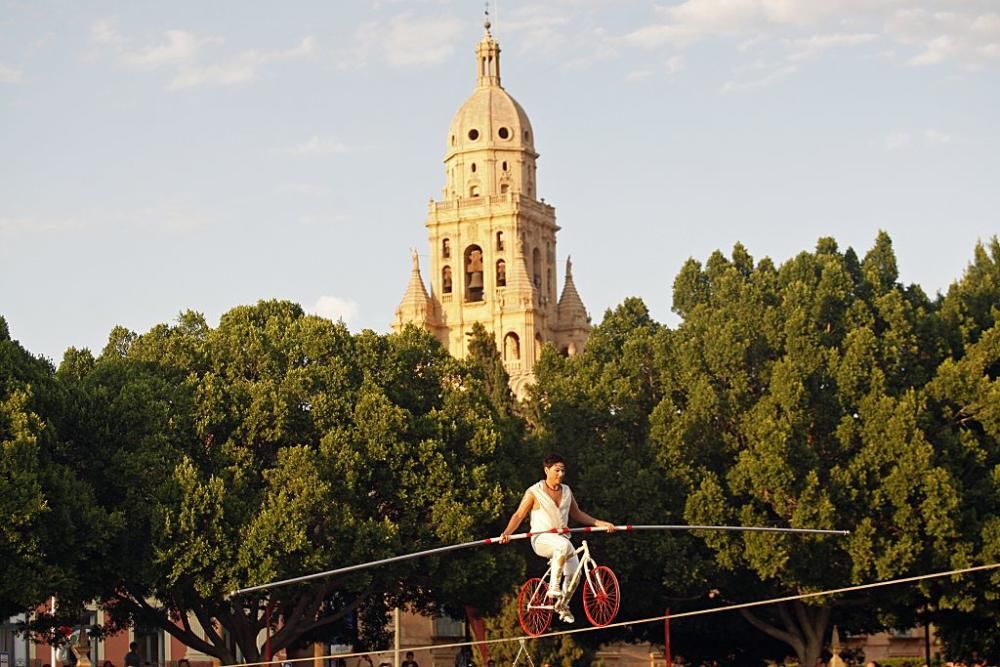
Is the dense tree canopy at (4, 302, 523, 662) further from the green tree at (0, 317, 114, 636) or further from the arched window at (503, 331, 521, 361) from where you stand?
the arched window at (503, 331, 521, 361)

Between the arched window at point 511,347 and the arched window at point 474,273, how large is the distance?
434 cm

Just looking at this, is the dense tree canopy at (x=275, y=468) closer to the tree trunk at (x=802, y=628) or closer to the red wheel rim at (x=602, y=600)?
the tree trunk at (x=802, y=628)

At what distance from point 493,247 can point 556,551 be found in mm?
88400

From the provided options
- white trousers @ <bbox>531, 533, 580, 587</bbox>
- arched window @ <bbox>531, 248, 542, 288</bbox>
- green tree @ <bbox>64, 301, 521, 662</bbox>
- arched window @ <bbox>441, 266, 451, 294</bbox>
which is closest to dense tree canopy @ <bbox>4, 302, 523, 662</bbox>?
green tree @ <bbox>64, 301, 521, 662</bbox>

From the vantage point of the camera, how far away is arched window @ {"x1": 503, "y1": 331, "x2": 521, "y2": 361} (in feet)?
364

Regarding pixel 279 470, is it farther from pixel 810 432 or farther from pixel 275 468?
pixel 810 432

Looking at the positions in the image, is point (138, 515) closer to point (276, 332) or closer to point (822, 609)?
point (276, 332)

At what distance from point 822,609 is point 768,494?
4.22m

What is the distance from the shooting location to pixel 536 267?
11669cm

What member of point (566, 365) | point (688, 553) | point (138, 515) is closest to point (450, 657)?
point (566, 365)

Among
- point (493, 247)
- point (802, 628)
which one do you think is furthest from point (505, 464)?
point (493, 247)

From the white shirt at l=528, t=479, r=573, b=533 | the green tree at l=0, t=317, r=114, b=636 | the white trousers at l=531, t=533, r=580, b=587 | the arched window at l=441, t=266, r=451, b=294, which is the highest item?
the arched window at l=441, t=266, r=451, b=294

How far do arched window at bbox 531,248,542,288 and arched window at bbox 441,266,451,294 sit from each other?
4892 millimetres

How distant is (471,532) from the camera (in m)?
50.8
